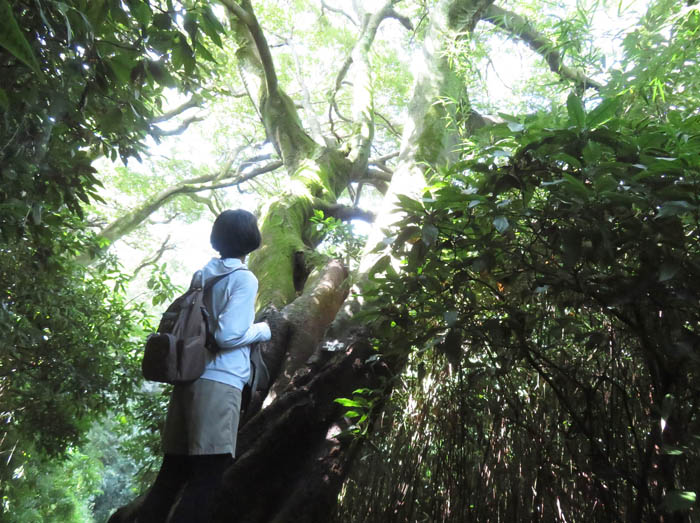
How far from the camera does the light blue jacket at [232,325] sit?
1647 millimetres

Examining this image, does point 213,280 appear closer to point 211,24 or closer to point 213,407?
point 213,407

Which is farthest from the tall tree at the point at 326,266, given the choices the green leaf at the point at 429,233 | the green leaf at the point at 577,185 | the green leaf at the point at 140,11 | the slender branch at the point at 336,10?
the slender branch at the point at 336,10

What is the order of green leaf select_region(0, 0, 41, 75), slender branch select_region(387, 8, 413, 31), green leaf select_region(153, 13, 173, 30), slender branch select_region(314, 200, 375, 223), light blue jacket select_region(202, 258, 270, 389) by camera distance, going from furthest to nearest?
slender branch select_region(387, 8, 413, 31), slender branch select_region(314, 200, 375, 223), light blue jacket select_region(202, 258, 270, 389), green leaf select_region(153, 13, 173, 30), green leaf select_region(0, 0, 41, 75)

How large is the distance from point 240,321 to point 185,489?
0.57m

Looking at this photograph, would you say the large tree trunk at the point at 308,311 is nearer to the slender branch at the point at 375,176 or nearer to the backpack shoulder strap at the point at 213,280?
the backpack shoulder strap at the point at 213,280

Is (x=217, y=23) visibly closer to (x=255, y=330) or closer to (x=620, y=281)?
(x=255, y=330)

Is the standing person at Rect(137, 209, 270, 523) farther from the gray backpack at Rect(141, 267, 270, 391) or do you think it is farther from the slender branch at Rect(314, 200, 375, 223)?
the slender branch at Rect(314, 200, 375, 223)

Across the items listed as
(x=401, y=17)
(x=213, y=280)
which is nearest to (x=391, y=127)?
(x=401, y=17)

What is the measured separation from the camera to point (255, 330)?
1.76 meters

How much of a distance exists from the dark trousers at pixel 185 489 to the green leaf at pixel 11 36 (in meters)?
1.26

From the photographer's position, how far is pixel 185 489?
1.55m

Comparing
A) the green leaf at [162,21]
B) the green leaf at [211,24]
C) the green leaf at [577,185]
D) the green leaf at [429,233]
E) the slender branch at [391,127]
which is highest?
the slender branch at [391,127]

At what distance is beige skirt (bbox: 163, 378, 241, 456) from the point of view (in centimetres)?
155

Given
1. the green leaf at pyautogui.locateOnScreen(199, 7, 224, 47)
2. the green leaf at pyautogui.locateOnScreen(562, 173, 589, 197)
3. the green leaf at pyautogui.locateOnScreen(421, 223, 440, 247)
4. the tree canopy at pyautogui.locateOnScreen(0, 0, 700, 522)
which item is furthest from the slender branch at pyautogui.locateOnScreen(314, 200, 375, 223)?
the green leaf at pyautogui.locateOnScreen(562, 173, 589, 197)
